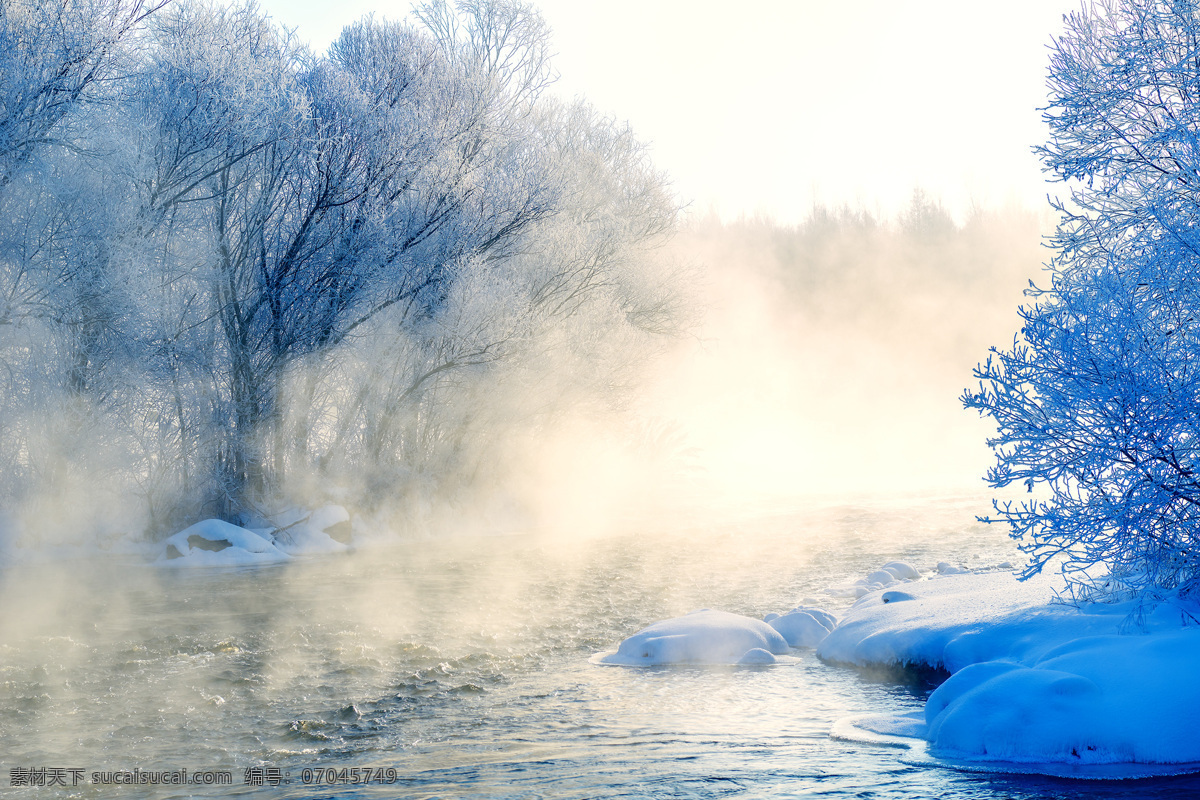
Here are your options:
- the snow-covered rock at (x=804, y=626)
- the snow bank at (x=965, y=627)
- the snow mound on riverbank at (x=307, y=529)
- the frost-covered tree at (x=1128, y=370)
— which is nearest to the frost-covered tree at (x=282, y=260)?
the snow mound on riverbank at (x=307, y=529)

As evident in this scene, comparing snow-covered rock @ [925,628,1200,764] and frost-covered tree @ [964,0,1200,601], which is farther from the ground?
frost-covered tree @ [964,0,1200,601]

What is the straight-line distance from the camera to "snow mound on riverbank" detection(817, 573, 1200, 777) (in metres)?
5.49

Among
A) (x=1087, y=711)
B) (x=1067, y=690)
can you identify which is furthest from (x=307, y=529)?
(x=1087, y=711)

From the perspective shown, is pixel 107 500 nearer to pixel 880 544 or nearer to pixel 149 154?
pixel 149 154

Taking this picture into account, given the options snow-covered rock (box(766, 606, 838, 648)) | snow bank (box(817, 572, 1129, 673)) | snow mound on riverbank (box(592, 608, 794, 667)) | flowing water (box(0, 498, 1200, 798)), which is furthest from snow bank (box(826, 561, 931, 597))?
snow mound on riverbank (box(592, 608, 794, 667))

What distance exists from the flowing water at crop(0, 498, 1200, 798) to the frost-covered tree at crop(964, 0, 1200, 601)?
1.88 metres

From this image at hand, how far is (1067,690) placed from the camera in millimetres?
5746

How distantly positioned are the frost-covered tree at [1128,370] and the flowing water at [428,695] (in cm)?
188

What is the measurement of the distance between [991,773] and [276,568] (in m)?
12.4

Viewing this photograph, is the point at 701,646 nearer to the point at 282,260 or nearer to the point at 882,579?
the point at 882,579

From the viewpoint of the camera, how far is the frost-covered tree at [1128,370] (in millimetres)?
6602

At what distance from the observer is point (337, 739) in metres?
6.27

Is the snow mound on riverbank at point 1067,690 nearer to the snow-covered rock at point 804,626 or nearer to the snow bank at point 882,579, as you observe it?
the snow-covered rock at point 804,626

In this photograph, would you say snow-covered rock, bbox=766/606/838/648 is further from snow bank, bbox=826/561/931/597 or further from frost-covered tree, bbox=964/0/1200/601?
frost-covered tree, bbox=964/0/1200/601
